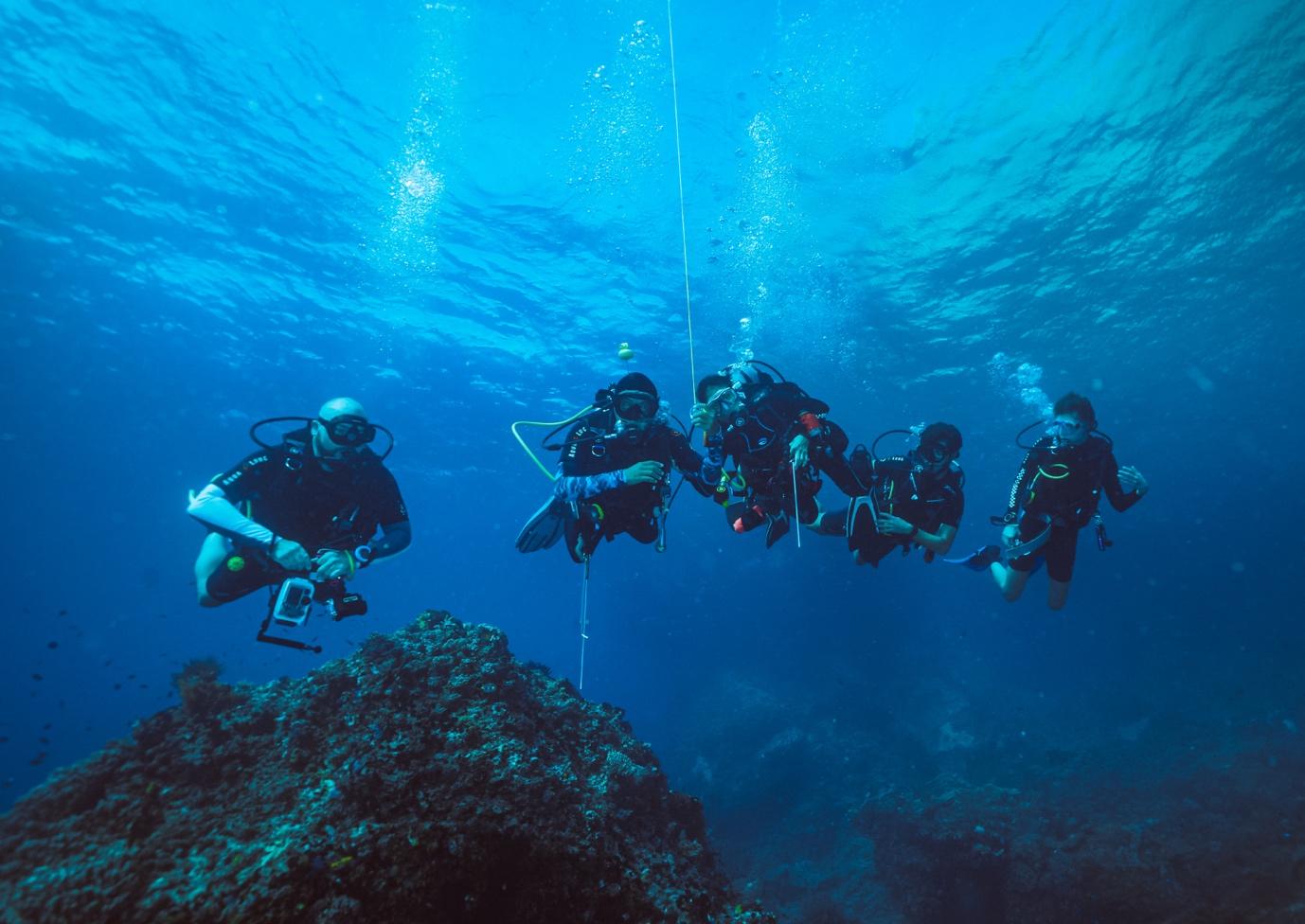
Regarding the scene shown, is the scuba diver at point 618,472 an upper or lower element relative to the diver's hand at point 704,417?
lower

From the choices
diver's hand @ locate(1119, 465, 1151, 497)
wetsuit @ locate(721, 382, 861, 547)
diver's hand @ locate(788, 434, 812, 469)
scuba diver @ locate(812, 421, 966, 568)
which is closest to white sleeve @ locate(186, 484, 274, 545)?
wetsuit @ locate(721, 382, 861, 547)

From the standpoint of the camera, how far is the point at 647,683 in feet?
145

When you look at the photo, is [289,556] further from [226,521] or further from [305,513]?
[305,513]

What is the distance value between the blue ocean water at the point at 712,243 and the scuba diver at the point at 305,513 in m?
6.80

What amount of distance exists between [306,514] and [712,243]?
48.9 feet

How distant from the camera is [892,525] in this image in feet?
25.5

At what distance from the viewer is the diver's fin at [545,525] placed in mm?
6914

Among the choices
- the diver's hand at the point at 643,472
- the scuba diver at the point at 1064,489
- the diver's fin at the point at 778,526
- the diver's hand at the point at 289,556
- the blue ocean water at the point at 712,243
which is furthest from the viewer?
the blue ocean water at the point at 712,243

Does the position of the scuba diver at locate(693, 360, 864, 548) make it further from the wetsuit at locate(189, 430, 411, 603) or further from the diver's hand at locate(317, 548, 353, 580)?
the diver's hand at locate(317, 548, 353, 580)

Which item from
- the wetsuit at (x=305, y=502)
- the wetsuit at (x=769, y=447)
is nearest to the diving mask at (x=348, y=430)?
the wetsuit at (x=305, y=502)

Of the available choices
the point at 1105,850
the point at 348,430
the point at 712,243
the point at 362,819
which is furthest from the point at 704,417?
the point at 712,243

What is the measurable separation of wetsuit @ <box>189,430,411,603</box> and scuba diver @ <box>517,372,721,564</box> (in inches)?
69.4

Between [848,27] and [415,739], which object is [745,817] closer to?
[415,739]

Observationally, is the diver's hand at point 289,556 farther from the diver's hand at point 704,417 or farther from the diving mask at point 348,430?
the diver's hand at point 704,417
